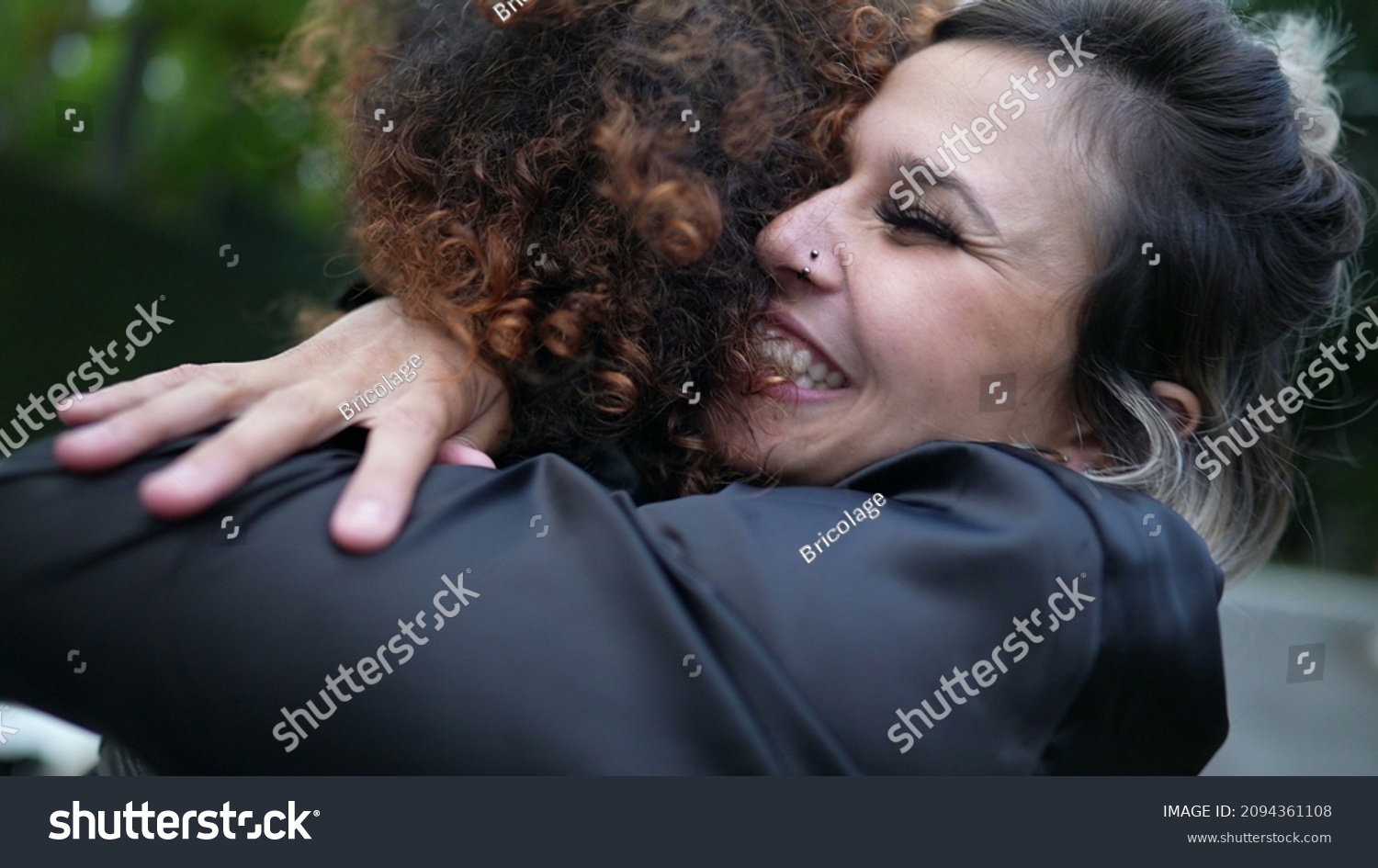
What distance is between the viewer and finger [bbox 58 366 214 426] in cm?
106

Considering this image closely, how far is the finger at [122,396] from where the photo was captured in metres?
1.06

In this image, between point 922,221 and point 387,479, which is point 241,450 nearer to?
point 387,479

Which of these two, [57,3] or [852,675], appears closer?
[852,675]

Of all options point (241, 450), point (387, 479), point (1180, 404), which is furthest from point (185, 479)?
point (1180, 404)

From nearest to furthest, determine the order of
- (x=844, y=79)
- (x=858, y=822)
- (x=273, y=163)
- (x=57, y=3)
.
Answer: (x=858, y=822) → (x=844, y=79) → (x=57, y=3) → (x=273, y=163)

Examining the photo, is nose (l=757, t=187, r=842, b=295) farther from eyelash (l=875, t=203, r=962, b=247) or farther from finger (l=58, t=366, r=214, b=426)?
finger (l=58, t=366, r=214, b=426)

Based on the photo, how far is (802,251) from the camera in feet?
4.60

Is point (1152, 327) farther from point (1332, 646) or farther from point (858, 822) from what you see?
point (1332, 646)

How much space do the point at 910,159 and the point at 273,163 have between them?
13.6ft

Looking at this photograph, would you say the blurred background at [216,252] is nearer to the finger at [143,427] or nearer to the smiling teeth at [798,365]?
the finger at [143,427]

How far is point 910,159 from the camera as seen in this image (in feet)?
4.68

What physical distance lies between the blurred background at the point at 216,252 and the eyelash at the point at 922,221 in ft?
2.49

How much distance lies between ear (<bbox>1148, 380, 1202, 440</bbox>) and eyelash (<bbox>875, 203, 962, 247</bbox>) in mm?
337

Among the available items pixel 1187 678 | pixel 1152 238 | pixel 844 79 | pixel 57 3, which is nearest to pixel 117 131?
pixel 57 3
